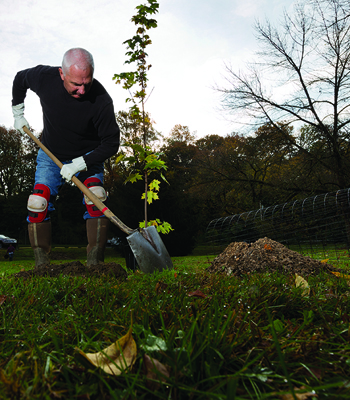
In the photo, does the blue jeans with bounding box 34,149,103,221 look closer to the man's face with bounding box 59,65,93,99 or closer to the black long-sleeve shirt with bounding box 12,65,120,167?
the black long-sleeve shirt with bounding box 12,65,120,167

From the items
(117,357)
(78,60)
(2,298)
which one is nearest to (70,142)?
(78,60)

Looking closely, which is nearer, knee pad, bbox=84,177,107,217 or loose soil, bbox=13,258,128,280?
loose soil, bbox=13,258,128,280

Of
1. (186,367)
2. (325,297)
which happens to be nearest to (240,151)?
(325,297)

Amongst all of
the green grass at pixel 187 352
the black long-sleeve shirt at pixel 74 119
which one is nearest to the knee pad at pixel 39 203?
the black long-sleeve shirt at pixel 74 119

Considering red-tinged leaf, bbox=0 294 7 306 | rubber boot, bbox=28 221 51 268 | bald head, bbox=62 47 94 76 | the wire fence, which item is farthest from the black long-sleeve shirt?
the wire fence

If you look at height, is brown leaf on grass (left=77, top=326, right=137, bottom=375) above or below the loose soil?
above

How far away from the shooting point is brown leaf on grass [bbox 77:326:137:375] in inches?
31.1

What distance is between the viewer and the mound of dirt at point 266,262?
3.31 meters

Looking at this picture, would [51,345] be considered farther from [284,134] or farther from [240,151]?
[240,151]

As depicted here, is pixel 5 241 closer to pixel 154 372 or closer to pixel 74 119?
pixel 74 119

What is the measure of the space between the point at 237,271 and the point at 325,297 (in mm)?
1793

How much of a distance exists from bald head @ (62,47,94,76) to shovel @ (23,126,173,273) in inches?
41.8

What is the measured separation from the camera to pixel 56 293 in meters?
1.84

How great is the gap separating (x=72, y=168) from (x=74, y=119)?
0.62 metres
